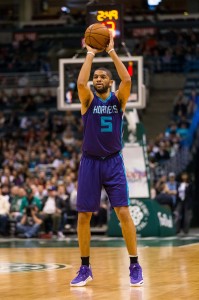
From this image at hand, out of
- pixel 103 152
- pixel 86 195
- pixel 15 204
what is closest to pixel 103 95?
pixel 103 152

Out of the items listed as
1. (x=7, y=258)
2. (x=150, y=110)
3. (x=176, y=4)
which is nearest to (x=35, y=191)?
(x=7, y=258)

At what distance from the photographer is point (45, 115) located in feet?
103

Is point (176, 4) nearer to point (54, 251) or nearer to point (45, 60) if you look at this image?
point (45, 60)

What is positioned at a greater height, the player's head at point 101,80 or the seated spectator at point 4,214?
the player's head at point 101,80

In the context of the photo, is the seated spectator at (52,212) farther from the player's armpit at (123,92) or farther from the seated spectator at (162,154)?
the player's armpit at (123,92)

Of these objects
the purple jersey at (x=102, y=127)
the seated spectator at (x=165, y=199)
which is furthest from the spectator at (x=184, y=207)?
the purple jersey at (x=102, y=127)

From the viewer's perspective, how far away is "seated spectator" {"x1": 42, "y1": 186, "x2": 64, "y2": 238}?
2164cm

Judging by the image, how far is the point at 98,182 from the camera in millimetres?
9523

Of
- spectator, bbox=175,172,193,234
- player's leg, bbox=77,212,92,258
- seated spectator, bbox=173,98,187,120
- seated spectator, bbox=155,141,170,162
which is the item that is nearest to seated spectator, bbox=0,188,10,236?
spectator, bbox=175,172,193,234

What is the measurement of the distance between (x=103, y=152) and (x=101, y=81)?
2.25ft

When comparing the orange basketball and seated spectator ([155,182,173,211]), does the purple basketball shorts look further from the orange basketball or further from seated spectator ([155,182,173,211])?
seated spectator ([155,182,173,211])

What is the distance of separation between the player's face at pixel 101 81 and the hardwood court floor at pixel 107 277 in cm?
189

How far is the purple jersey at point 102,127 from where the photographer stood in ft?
A: 31.0

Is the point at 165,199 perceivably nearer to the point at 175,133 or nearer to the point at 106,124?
the point at 175,133
